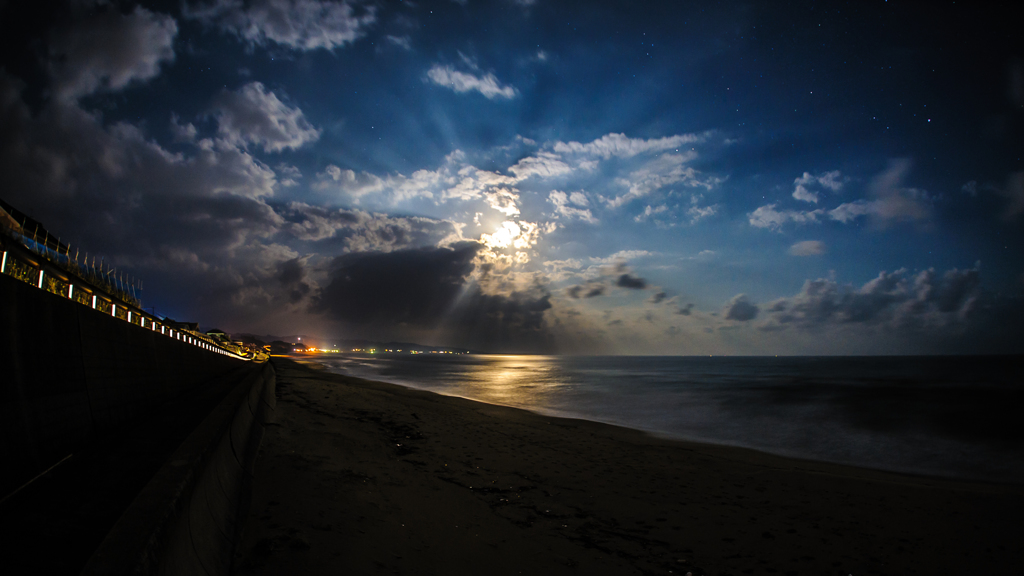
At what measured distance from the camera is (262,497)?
5188 millimetres

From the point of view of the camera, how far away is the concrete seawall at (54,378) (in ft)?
13.8

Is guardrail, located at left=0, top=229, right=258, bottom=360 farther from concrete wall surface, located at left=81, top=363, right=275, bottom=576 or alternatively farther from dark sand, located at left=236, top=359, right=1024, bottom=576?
dark sand, located at left=236, top=359, right=1024, bottom=576

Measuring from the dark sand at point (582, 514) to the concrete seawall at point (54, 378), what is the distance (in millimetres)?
2199

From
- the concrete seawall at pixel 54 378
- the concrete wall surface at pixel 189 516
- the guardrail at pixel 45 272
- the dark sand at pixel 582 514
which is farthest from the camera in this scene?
the guardrail at pixel 45 272

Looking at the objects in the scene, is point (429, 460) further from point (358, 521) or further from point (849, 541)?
point (849, 541)

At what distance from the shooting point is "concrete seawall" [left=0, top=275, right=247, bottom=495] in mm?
4203

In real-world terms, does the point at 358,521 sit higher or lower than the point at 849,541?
higher

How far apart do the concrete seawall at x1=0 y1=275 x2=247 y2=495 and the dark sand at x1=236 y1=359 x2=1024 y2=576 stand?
7.21 ft

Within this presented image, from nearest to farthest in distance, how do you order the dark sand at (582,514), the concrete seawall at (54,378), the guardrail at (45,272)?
1. the concrete seawall at (54,378)
2. the dark sand at (582,514)
3. the guardrail at (45,272)

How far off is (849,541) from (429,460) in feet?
23.3

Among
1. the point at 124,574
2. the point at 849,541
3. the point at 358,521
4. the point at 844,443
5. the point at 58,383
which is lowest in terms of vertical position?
the point at 844,443

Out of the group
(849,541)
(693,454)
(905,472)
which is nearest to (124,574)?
(849,541)

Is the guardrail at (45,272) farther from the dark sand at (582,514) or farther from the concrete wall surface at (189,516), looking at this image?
the dark sand at (582,514)

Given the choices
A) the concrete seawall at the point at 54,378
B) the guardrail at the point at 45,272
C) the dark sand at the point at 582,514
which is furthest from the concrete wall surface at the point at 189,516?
the guardrail at the point at 45,272
